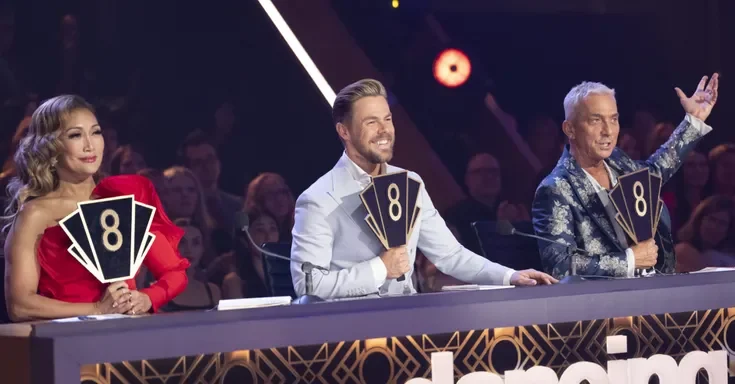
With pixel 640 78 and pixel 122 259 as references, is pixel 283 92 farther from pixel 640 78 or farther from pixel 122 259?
pixel 122 259

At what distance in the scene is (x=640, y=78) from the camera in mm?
7629

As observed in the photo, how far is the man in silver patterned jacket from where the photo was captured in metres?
4.27

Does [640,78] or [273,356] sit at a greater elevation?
[640,78]

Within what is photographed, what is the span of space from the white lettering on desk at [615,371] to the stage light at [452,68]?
157 inches

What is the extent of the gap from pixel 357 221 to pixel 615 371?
110 centimetres

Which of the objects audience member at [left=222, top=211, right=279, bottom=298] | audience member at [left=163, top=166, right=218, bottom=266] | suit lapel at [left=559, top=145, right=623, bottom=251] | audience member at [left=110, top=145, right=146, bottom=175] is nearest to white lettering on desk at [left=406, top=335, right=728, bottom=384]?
suit lapel at [left=559, top=145, right=623, bottom=251]

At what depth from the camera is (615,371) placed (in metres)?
3.45

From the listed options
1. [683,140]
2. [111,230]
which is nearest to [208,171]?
[683,140]

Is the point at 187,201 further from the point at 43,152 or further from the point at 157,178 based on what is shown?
the point at 43,152

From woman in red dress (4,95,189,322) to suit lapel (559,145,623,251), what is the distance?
68.3 inches

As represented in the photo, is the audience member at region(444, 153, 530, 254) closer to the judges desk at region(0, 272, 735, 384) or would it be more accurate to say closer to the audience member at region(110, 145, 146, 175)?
the audience member at region(110, 145, 146, 175)

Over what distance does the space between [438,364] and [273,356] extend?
515 millimetres

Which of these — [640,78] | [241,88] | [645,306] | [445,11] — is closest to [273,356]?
[645,306]

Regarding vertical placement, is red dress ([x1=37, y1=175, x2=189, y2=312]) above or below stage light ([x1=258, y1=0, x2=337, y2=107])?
below
